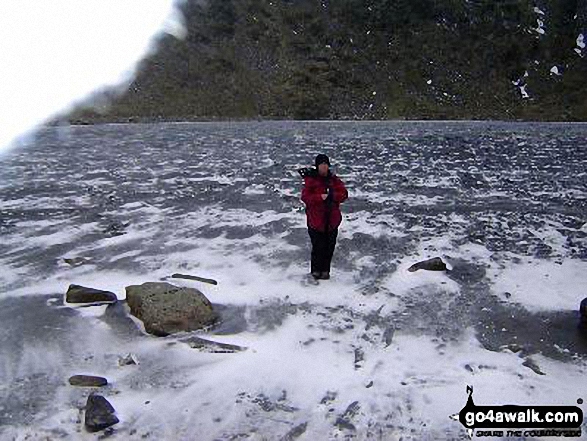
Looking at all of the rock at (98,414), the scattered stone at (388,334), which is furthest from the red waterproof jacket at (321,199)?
the rock at (98,414)

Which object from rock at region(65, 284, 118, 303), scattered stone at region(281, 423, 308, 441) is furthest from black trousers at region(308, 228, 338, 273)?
scattered stone at region(281, 423, 308, 441)

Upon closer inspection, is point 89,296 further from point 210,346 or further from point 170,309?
point 210,346

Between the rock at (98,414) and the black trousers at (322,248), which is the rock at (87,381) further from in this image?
the black trousers at (322,248)

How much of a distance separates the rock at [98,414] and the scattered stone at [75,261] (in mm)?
4898

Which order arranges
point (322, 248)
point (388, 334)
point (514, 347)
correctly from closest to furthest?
point (514, 347), point (388, 334), point (322, 248)

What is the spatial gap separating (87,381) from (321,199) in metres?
4.17

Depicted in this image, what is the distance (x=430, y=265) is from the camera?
30.4ft

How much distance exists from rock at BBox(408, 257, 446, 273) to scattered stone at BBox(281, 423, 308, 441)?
15.3 ft

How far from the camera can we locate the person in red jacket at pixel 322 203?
840 centimetres

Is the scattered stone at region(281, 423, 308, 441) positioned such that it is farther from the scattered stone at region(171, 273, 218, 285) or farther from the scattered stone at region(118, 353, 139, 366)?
the scattered stone at region(171, 273, 218, 285)

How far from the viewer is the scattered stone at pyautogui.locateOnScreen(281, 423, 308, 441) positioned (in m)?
4.85

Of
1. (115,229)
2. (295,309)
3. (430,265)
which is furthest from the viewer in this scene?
(115,229)

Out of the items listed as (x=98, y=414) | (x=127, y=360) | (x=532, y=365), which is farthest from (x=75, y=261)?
(x=532, y=365)

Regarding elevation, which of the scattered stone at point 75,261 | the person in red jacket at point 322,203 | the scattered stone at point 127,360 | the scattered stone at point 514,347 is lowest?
the scattered stone at point 127,360
